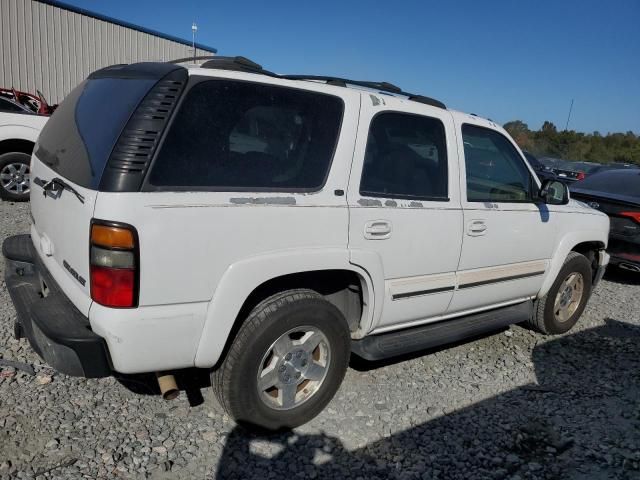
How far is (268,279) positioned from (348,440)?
112cm

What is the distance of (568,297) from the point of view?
4.71 meters

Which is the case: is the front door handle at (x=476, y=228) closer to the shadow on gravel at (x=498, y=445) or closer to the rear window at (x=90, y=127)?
the shadow on gravel at (x=498, y=445)

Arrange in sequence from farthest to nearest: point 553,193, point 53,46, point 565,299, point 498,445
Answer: point 53,46, point 565,299, point 553,193, point 498,445

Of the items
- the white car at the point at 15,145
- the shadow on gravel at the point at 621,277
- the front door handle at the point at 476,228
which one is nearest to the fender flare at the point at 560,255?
the front door handle at the point at 476,228

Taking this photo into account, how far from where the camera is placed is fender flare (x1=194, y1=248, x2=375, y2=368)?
237 cm

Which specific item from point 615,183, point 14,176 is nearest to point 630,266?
point 615,183

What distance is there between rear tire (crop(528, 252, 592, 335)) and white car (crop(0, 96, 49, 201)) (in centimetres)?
722

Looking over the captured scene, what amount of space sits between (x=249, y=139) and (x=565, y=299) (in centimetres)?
362

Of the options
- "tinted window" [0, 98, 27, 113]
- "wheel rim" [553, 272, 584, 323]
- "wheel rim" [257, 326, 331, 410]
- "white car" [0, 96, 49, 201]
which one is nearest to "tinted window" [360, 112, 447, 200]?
"wheel rim" [257, 326, 331, 410]

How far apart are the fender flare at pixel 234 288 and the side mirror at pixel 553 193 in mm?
A: 2285

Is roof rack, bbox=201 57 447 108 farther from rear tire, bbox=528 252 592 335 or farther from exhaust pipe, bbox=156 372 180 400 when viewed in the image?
rear tire, bbox=528 252 592 335

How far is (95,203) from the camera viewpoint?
2135mm

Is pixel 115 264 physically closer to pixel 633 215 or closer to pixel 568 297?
pixel 568 297

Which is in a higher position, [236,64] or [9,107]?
[236,64]
